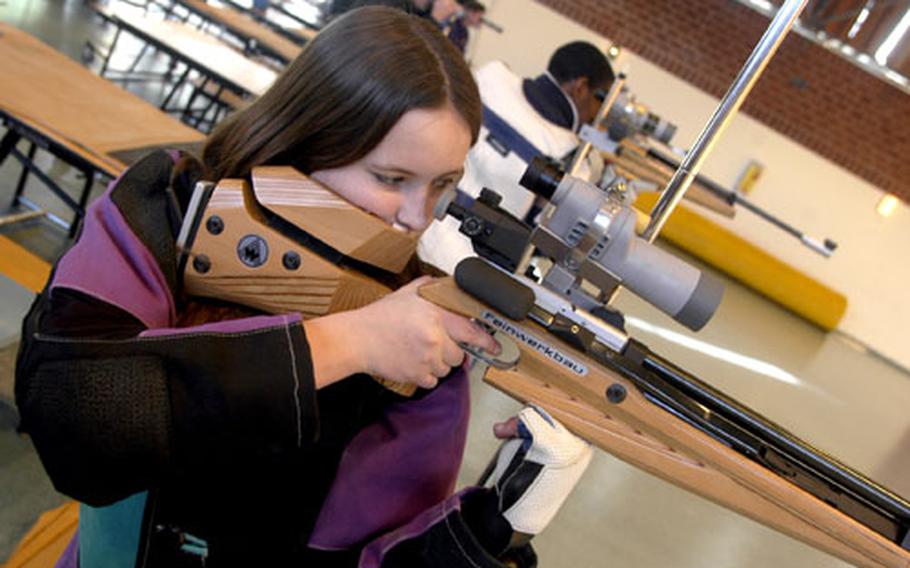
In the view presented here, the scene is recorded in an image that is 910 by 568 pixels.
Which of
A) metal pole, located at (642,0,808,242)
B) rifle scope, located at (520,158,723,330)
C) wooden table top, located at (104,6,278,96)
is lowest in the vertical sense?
wooden table top, located at (104,6,278,96)

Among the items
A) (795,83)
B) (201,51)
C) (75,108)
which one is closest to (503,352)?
(75,108)

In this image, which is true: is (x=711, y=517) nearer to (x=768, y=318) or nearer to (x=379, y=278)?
(x=379, y=278)

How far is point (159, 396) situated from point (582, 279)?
50 centimetres

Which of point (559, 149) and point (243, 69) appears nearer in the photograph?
point (559, 149)

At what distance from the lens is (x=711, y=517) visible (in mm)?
3086

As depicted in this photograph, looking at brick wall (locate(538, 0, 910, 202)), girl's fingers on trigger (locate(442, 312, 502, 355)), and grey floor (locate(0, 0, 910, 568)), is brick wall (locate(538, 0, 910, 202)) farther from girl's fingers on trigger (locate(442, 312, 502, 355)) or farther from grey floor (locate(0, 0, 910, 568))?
girl's fingers on trigger (locate(442, 312, 502, 355))

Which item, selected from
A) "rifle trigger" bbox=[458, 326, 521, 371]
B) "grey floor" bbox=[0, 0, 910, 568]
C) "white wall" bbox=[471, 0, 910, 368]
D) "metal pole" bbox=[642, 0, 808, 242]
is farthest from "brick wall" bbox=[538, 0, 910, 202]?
"rifle trigger" bbox=[458, 326, 521, 371]

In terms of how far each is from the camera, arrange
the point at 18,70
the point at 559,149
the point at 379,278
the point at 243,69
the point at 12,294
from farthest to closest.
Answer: the point at 243,69, the point at 559,149, the point at 18,70, the point at 12,294, the point at 379,278

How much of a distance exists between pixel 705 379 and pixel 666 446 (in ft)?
12.8

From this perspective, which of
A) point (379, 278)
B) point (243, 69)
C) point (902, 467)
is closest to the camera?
point (379, 278)

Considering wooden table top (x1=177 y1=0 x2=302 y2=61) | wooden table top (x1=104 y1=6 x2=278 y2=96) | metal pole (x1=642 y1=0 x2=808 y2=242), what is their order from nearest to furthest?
metal pole (x1=642 y1=0 x2=808 y2=242) < wooden table top (x1=104 y1=6 x2=278 y2=96) < wooden table top (x1=177 y1=0 x2=302 y2=61)

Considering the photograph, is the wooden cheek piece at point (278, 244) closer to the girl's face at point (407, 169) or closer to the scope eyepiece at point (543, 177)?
the girl's face at point (407, 169)

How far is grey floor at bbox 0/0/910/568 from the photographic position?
193 cm

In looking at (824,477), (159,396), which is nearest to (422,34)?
(159,396)
